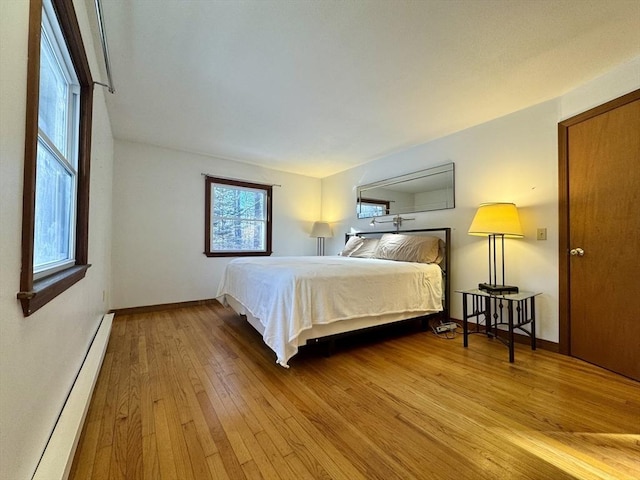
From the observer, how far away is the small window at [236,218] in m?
4.25

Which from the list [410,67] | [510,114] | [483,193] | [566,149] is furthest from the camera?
[483,193]

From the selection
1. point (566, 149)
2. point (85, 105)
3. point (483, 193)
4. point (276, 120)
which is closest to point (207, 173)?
point (276, 120)

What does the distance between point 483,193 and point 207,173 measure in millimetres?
3803

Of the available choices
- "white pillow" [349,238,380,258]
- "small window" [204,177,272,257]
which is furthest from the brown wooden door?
"small window" [204,177,272,257]

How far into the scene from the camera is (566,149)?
2350mm

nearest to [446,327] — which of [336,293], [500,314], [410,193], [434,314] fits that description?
[434,314]

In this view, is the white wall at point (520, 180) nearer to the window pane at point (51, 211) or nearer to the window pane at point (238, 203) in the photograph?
the window pane at point (238, 203)

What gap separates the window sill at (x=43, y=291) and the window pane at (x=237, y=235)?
9.87 feet

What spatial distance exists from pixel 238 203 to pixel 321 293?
9.70 feet

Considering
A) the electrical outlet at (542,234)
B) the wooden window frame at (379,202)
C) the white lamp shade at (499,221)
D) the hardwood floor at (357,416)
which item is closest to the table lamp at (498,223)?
the white lamp shade at (499,221)

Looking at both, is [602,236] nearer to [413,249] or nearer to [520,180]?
[520,180]

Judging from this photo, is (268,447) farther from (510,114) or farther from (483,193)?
(510,114)

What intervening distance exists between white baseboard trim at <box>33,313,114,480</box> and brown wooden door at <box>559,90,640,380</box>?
3.29 m

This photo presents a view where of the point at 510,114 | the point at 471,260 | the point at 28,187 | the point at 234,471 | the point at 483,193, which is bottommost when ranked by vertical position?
the point at 234,471
